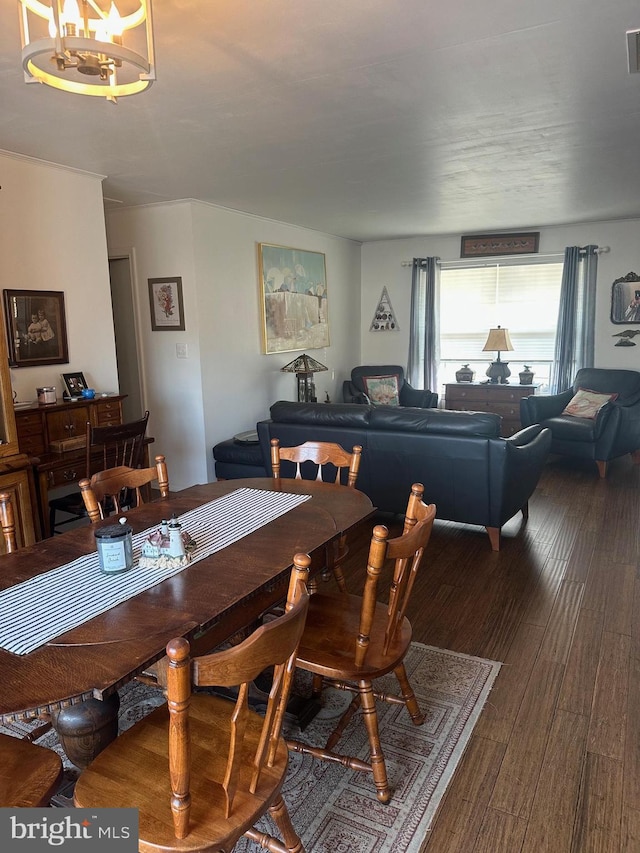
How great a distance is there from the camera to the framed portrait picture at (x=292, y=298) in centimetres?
607

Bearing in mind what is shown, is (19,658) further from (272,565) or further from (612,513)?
(612,513)

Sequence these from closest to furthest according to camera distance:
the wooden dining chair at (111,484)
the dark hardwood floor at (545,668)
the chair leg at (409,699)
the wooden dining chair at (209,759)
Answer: the wooden dining chair at (209,759) → the dark hardwood floor at (545,668) → the chair leg at (409,699) → the wooden dining chair at (111,484)

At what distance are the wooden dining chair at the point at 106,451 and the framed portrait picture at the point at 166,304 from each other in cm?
181

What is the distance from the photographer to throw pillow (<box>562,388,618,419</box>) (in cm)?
601

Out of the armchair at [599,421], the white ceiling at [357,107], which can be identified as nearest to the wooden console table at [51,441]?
the white ceiling at [357,107]

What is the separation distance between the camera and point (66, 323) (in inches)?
161

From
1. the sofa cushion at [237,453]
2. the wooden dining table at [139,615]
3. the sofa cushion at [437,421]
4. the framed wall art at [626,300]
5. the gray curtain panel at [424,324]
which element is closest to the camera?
the wooden dining table at [139,615]

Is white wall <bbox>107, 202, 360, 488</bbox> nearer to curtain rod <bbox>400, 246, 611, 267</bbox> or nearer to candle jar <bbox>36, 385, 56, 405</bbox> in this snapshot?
candle jar <bbox>36, 385, 56, 405</bbox>

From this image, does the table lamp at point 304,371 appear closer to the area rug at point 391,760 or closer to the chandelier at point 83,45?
the area rug at point 391,760

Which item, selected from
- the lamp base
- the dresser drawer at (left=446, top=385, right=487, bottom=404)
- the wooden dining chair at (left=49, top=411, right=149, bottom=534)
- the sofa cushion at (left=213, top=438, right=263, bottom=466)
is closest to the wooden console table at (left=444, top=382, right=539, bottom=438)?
the dresser drawer at (left=446, top=385, right=487, bottom=404)

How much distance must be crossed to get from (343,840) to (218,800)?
0.65 meters

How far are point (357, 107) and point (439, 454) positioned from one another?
206 cm

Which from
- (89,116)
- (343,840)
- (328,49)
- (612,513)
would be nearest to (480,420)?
(612,513)

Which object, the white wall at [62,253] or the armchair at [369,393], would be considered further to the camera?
the armchair at [369,393]
